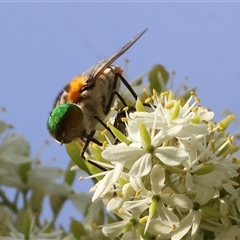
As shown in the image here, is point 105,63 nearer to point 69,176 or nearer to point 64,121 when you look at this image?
point 64,121

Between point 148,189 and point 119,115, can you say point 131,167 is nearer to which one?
point 148,189

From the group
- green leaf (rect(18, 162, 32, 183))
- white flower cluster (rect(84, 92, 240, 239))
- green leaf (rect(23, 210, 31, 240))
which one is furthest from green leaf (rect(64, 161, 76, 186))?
white flower cluster (rect(84, 92, 240, 239))

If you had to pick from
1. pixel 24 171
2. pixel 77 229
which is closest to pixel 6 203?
pixel 24 171

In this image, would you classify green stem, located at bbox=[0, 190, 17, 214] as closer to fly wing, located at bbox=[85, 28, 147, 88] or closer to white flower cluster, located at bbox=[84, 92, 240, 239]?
fly wing, located at bbox=[85, 28, 147, 88]

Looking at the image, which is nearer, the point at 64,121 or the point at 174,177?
the point at 174,177

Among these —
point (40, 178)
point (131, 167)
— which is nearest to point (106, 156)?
point (131, 167)

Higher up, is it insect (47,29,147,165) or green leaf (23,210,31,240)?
insect (47,29,147,165)
